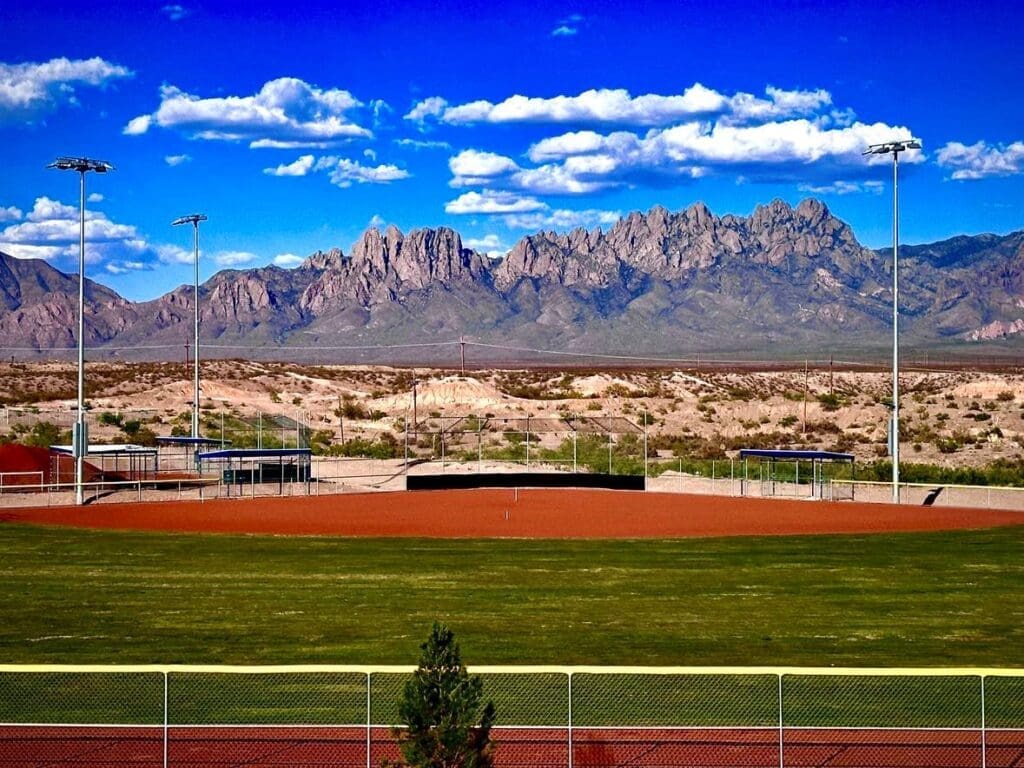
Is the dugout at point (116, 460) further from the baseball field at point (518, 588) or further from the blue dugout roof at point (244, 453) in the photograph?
the baseball field at point (518, 588)

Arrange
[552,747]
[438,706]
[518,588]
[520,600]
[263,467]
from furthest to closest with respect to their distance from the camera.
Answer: [263,467], [518,588], [520,600], [552,747], [438,706]

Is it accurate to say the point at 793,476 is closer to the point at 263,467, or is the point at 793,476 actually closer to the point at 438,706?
the point at 263,467

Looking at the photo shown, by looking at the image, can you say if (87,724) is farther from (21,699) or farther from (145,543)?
(145,543)

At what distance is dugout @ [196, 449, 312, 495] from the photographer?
2311 inches

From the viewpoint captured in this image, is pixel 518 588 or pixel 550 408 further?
pixel 550 408

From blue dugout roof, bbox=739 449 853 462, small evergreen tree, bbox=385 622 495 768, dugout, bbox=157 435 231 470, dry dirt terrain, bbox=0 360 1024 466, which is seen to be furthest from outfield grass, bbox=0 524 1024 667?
dry dirt terrain, bbox=0 360 1024 466

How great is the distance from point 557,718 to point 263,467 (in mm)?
46700

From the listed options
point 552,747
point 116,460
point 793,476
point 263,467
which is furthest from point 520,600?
Result: point 116,460

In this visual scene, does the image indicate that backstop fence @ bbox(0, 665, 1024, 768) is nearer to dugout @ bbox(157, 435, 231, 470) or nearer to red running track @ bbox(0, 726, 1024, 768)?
red running track @ bbox(0, 726, 1024, 768)

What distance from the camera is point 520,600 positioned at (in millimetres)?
27875

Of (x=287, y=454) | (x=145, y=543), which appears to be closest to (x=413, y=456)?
(x=287, y=454)

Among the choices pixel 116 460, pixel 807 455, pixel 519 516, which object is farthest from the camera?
pixel 116 460

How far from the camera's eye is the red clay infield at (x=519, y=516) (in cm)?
4494

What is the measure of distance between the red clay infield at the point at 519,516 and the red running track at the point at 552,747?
26.1 meters
